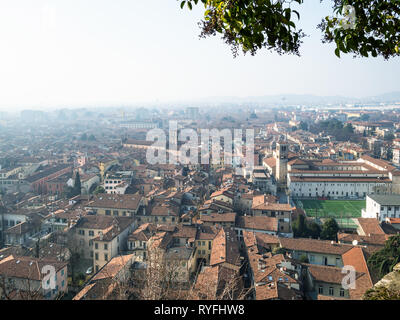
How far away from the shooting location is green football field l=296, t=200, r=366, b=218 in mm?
16656

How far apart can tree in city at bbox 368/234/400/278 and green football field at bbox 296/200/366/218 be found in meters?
6.80

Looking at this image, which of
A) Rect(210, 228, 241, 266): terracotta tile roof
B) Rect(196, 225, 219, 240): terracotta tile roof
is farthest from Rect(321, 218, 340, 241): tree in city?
Rect(196, 225, 219, 240): terracotta tile roof

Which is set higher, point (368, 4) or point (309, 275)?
point (368, 4)

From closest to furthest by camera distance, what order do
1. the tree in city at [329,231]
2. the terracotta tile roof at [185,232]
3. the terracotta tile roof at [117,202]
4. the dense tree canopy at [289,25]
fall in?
1. the dense tree canopy at [289,25]
2. the terracotta tile roof at [185,232]
3. the tree in city at [329,231]
4. the terracotta tile roof at [117,202]

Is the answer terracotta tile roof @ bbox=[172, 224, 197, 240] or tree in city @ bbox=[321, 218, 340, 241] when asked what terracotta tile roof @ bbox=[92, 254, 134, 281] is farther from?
tree in city @ bbox=[321, 218, 340, 241]

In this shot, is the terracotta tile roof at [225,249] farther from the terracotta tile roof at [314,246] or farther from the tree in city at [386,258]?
the tree in city at [386,258]

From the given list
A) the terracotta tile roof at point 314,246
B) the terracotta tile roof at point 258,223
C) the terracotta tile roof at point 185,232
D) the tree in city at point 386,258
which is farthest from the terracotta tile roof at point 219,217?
the tree in city at point 386,258

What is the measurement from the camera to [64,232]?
466 inches

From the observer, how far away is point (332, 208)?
17.9m

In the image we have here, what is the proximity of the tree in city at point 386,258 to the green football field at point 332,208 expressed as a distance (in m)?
6.80

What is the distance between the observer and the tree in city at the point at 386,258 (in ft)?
28.0

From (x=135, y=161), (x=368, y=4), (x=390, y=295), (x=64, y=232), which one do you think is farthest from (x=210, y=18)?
(x=135, y=161)

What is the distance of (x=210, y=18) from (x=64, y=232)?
38.4 ft
